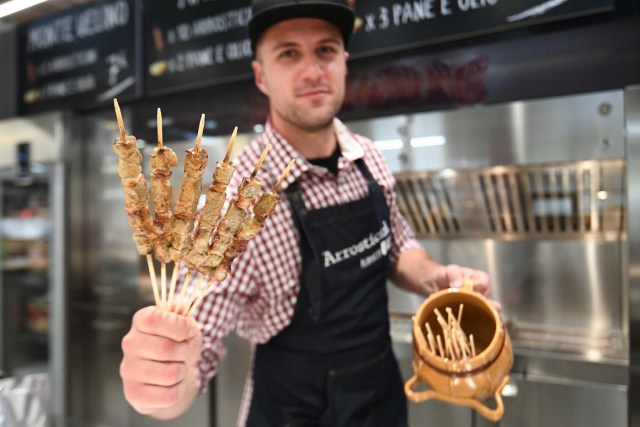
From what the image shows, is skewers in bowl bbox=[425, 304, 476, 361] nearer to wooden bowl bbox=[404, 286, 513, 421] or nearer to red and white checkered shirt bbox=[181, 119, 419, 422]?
wooden bowl bbox=[404, 286, 513, 421]

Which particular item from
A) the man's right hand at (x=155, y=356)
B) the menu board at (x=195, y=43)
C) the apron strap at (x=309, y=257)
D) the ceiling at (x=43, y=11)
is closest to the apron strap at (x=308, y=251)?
the apron strap at (x=309, y=257)

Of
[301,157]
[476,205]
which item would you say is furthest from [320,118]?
[476,205]

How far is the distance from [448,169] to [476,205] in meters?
0.23

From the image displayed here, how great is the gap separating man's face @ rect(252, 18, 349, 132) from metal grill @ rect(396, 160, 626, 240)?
1034 millimetres

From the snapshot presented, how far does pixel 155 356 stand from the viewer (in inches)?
27.3

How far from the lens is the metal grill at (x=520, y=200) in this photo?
6.14 feet

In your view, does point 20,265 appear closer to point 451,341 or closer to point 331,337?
point 331,337

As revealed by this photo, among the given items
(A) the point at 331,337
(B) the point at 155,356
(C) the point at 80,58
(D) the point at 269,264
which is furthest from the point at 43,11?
(B) the point at 155,356

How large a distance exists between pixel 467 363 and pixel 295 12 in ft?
2.40

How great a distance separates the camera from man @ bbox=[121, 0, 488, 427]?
1.08m

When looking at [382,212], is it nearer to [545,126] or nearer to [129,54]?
[545,126]

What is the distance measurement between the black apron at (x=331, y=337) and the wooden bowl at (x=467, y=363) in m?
0.25

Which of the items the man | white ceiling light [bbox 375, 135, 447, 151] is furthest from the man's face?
white ceiling light [bbox 375, 135, 447, 151]

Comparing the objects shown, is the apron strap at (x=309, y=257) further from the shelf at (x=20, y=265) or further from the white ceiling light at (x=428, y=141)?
the shelf at (x=20, y=265)
